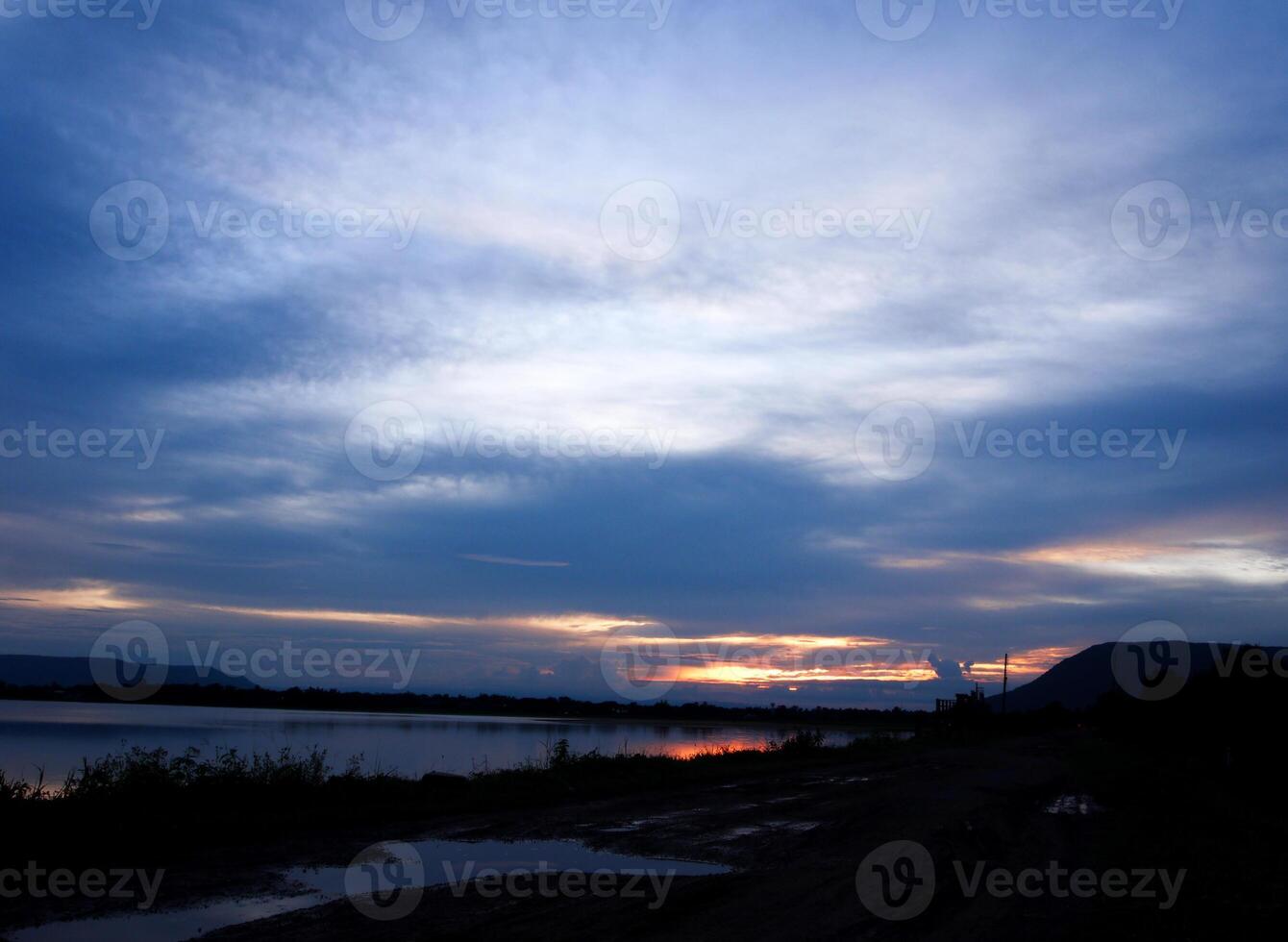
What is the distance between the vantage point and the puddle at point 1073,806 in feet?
64.1

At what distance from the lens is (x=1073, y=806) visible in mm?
20734

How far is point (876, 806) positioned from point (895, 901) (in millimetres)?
9229

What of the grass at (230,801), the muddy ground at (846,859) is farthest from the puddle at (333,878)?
the grass at (230,801)

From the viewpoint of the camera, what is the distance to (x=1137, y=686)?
77.1 m

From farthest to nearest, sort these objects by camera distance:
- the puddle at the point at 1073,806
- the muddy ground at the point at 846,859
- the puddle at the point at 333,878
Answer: the puddle at the point at 1073,806 → the muddy ground at the point at 846,859 → the puddle at the point at 333,878

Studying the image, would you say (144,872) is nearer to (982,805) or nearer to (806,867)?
(806,867)

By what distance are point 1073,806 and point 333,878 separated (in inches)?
639

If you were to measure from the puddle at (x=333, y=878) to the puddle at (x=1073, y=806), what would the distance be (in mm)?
10464

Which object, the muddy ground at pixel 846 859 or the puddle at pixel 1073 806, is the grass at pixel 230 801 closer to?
the muddy ground at pixel 846 859

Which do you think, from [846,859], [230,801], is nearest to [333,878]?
[846,859]

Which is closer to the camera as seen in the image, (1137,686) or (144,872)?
(144,872)

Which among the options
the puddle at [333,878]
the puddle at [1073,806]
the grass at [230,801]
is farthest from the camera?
the puddle at [1073,806]

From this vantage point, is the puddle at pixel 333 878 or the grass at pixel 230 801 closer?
the puddle at pixel 333 878

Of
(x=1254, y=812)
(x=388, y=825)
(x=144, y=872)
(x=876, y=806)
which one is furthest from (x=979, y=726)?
(x=144, y=872)
